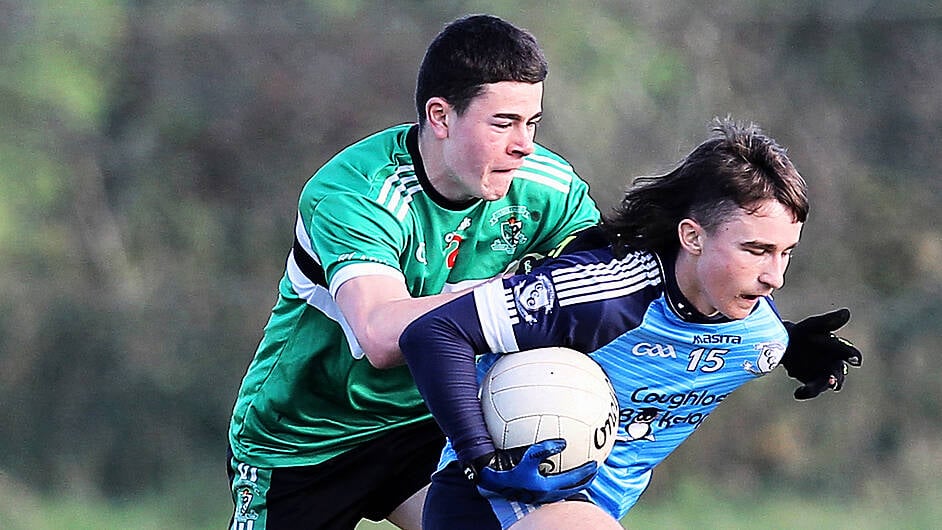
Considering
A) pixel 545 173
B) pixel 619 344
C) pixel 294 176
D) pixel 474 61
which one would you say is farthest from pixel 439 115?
pixel 294 176

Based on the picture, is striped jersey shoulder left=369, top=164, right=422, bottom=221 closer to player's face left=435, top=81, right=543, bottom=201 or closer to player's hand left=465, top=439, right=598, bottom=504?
player's face left=435, top=81, right=543, bottom=201

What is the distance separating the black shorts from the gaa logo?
37.4 inches

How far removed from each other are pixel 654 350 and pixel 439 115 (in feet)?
2.55

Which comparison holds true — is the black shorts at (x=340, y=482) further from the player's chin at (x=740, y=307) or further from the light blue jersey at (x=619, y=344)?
the player's chin at (x=740, y=307)

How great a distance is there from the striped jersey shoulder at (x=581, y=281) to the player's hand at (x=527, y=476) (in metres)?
0.28

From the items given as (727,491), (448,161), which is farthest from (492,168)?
(727,491)

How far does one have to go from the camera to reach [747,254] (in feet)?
10.4

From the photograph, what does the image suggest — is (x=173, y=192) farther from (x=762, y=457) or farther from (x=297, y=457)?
(x=297, y=457)

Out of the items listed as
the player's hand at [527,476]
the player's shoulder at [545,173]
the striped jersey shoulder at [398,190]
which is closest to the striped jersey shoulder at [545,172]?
the player's shoulder at [545,173]

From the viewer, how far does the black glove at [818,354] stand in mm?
3605

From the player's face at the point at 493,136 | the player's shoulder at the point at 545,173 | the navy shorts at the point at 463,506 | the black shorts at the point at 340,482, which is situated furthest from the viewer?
the black shorts at the point at 340,482

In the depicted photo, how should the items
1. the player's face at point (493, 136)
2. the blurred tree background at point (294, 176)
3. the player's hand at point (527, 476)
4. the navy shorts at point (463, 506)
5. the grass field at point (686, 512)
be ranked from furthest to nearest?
the blurred tree background at point (294, 176), the grass field at point (686, 512), the player's face at point (493, 136), the navy shorts at point (463, 506), the player's hand at point (527, 476)

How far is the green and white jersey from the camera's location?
137 inches

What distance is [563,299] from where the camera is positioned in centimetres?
314
